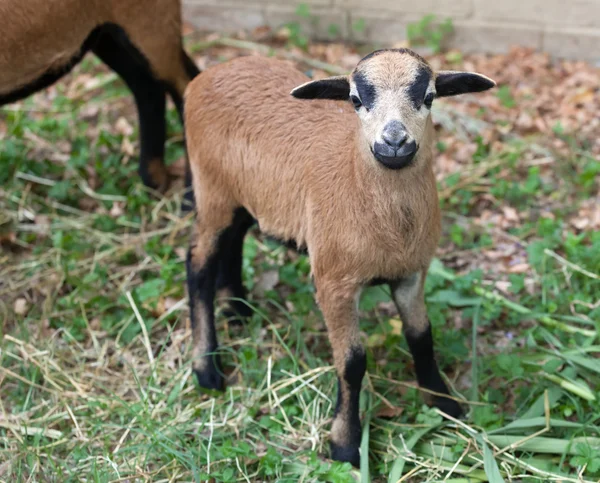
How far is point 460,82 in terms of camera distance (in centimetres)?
346

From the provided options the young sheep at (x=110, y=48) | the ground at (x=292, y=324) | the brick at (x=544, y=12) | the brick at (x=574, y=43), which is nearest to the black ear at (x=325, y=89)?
the ground at (x=292, y=324)

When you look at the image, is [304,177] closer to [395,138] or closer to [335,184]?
[335,184]

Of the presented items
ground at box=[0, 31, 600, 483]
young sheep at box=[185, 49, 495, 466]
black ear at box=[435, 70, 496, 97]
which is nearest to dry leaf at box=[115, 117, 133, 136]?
ground at box=[0, 31, 600, 483]

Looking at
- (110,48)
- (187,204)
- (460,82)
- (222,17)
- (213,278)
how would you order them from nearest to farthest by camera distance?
(460,82) < (213,278) < (110,48) < (187,204) < (222,17)

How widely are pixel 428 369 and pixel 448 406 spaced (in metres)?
0.23

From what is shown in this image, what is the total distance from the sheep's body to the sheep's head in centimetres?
25

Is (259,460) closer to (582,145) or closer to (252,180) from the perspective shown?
(252,180)

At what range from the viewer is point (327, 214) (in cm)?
370

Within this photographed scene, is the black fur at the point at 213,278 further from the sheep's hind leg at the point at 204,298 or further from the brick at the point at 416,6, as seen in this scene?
the brick at the point at 416,6

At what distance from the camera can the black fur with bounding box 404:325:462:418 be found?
4.05m

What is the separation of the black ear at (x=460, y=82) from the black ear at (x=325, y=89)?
400 millimetres

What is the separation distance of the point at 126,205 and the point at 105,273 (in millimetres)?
772

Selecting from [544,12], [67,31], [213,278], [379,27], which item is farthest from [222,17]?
[213,278]

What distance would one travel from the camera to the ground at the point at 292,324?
400 centimetres
